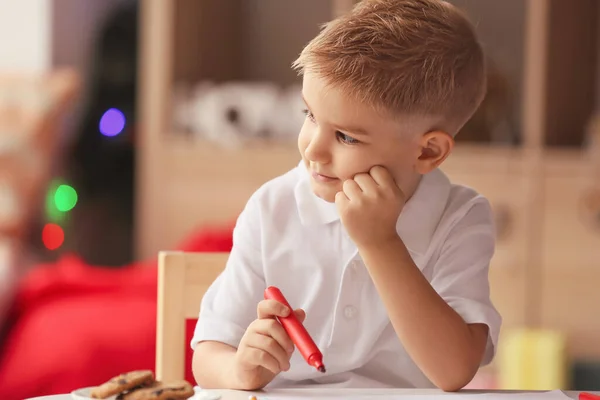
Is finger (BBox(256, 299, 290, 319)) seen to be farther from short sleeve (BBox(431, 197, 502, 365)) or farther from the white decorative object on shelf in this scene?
the white decorative object on shelf

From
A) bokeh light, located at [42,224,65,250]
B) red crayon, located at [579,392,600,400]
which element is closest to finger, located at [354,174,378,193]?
red crayon, located at [579,392,600,400]

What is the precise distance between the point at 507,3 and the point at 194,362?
236 centimetres

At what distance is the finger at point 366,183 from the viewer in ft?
2.50

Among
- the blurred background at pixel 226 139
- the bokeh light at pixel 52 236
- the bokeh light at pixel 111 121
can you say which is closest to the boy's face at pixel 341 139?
the blurred background at pixel 226 139

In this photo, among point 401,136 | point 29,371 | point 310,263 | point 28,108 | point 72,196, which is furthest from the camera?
point 72,196

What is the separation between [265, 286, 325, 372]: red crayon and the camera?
0.66 meters

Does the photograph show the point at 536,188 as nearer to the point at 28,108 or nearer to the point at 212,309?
the point at 28,108

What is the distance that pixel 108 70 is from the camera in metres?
2.97

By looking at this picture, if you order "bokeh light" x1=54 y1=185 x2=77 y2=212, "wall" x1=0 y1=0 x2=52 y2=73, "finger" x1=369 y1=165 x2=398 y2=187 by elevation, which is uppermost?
"wall" x1=0 y1=0 x2=52 y2=73

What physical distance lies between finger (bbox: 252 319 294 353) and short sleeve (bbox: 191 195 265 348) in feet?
0.40

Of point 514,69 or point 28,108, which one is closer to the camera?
point 28,108

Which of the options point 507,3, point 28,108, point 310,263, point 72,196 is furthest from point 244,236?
point 507,3

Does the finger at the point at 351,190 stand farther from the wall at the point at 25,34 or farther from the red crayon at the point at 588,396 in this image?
the wall at the point at 25,34

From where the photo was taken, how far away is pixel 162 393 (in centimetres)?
66
